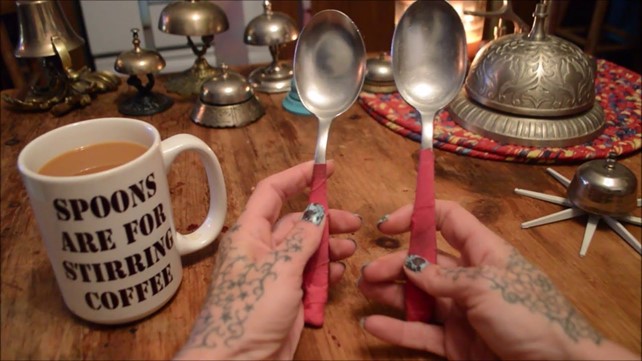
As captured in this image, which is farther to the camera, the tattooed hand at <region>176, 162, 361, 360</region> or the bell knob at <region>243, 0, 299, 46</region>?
the bell knob at <region>243, 0, 299, 46</region>

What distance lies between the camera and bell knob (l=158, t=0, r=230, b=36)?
0.86 meters

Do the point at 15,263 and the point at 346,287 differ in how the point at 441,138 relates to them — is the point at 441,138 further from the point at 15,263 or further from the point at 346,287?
the point at 15,263

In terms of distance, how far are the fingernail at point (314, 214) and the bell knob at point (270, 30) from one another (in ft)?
1.71

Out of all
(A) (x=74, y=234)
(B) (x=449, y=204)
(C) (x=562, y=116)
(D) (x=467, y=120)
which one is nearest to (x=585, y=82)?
(C) (x=562, y=116)

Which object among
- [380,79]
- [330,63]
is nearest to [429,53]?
[330,63]

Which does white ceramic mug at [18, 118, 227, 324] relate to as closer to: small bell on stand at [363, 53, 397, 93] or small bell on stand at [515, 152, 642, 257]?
small bell on stand at [515, 152, 642, 257]

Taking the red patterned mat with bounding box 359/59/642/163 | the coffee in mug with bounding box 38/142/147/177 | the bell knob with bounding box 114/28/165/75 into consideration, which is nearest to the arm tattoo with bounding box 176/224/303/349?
the coffee in mug with bounding box 38/142/147/177

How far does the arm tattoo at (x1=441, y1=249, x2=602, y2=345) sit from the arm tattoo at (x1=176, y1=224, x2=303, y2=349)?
4.7 inches

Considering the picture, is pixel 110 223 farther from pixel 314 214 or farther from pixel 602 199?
pixel 602 199

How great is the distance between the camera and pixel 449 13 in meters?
0.55

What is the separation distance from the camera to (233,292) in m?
0.36

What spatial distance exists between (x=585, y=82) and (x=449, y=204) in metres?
0.36

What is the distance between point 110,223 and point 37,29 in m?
0.58

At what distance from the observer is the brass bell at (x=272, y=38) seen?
34.5 inches
